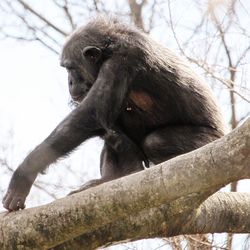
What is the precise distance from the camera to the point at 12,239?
15.5ft

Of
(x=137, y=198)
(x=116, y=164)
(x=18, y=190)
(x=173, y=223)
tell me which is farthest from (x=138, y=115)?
(x=137, y=198)

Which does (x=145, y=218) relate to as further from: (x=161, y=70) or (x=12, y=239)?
(x=161, y=70)

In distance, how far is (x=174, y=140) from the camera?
6246 mm

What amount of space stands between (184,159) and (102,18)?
3.45 metres

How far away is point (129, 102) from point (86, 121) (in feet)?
2.67

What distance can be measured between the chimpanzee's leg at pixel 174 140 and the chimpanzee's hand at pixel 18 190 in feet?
4.27

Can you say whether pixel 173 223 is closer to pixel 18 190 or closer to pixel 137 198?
pixel 137 198

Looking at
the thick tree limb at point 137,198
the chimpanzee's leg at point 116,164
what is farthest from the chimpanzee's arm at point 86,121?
the thick tree limb at point 137,198

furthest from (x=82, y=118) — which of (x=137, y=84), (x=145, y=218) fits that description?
(x=145, y=218)

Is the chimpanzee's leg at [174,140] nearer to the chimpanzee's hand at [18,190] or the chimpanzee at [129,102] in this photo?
the chimpanzee at [129,102]

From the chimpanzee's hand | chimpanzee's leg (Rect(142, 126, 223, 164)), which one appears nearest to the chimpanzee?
chimpanzee's leg (Rect(142, 126, 223, 164))

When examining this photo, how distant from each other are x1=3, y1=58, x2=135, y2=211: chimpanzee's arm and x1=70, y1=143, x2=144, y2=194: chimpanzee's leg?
46 centimetres

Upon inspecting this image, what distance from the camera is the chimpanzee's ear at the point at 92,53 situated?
22.0ft

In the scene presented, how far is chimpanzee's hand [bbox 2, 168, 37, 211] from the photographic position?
522cm
